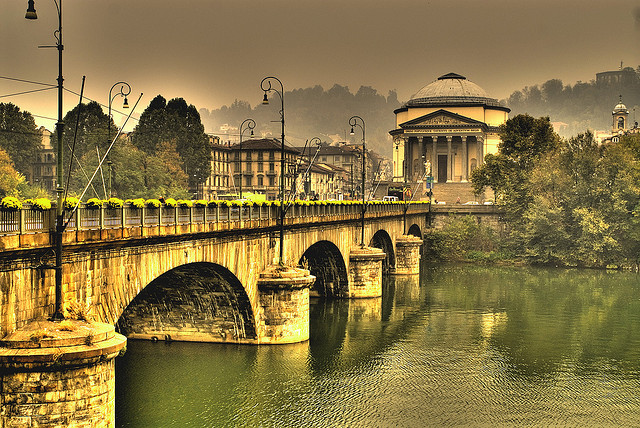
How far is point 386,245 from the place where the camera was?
78125 mm

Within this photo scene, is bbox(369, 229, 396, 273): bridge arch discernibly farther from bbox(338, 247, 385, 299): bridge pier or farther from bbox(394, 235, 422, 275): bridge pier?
bbox(338, 247, 385, 299): bridge pier

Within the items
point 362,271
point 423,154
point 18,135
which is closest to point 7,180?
point 18,135

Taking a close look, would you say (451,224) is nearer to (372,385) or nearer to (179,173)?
(179,173)

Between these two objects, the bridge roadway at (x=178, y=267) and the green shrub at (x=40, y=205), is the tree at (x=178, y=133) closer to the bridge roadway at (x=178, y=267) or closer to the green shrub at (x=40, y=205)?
the bridge roadway at (x=178, y=267)

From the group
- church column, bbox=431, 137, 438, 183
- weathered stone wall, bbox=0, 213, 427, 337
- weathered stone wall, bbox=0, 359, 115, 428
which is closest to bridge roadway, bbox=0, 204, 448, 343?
weathered stone wall, bbox=0, 213, 427, 337

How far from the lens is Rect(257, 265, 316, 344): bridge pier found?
38719 mm

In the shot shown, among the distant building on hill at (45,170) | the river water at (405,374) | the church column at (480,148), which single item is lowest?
the river water at (405,374)

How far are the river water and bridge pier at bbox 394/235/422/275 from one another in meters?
22.8

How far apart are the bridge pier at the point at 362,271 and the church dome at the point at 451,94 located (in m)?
92.5

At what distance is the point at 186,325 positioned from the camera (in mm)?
39062

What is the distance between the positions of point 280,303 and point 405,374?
747 centimetres

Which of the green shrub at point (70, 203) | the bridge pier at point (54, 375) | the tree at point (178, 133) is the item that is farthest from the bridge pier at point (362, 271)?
the tree at point (178, 133)

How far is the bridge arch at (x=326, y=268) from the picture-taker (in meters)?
57.1

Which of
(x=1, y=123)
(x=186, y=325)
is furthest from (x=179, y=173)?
(x=186, y=325)
